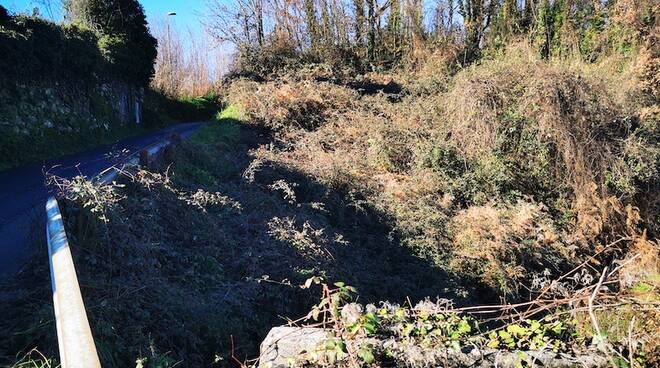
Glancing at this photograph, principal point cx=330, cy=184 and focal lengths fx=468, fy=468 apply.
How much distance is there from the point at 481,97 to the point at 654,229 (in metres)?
4.40

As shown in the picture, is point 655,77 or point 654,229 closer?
point 654,229

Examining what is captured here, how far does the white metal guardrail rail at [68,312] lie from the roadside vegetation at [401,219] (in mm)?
595

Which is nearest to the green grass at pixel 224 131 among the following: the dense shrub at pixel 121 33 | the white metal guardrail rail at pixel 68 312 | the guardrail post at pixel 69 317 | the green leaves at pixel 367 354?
the dense shrub at pixel 121 33

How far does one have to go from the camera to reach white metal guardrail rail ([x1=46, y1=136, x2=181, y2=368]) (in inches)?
78.8

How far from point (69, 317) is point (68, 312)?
0.19ft

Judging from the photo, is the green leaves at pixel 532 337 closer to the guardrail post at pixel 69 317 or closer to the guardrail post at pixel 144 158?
the guardrail post at pixel 69 317

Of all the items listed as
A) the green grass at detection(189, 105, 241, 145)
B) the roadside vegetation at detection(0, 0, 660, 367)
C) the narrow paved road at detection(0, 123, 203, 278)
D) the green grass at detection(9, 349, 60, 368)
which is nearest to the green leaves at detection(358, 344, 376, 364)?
the roadside vegetation at detection(0, 0, 660, 367)

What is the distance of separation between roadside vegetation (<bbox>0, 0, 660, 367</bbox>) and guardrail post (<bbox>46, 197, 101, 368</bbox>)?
25.1 inches

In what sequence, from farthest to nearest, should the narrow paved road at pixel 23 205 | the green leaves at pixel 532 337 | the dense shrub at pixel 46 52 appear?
the dense shrub at pixel 46 52 < the narrow paved road at pixel 23 205 < the green leaves at pixel 532 337

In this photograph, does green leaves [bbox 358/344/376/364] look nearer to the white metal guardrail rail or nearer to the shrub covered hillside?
the white metal guardrail rail

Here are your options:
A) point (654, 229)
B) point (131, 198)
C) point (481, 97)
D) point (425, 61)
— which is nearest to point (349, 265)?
point (131, 198)

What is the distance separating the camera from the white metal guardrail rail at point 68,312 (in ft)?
6.56

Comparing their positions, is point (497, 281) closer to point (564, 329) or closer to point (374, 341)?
point (564, 329)

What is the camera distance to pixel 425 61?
64.3 feet
